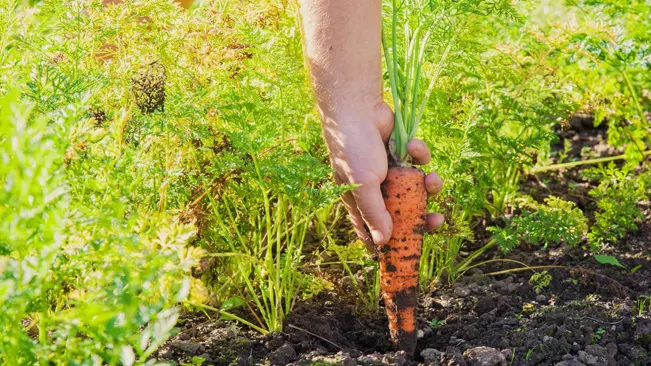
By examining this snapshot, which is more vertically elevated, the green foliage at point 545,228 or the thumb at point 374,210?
the thumb at point 374,210

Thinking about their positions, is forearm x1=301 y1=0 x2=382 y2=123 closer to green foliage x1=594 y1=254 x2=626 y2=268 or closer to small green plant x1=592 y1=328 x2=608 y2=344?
small green plant x1=592 y1=328 x2=608 y2=344

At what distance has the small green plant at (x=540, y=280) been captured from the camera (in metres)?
2.48

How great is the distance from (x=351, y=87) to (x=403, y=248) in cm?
51

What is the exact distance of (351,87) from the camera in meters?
2.03

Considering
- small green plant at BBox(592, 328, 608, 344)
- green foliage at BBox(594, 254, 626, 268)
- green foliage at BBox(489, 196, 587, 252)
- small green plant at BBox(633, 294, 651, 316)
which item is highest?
green foliage at BBox(489, 196, 587, 252)

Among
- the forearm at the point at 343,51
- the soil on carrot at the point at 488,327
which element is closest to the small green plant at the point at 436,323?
the soil on carrot at the point at 488,327

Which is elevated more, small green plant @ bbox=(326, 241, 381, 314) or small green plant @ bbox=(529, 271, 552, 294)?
small green plant @ bbox=(326, 241, 381, 314)

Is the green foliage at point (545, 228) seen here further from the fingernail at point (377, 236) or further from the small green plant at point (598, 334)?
the fingernail at point (377, 236)

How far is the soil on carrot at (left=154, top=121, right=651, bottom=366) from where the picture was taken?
198 cm

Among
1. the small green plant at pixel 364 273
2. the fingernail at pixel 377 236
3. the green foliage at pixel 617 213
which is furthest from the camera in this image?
the green foliage at pixel 617 213

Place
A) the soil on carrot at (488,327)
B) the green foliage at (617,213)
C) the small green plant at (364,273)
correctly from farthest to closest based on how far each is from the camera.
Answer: the green foliage at (617,213)
the small green plant at (364,273)
the soil on carrot at (488,327)

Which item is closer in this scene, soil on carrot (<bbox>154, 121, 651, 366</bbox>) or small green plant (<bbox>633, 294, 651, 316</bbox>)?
soil on carrot (<bbox>154, 121, 651, 366</bbox>)

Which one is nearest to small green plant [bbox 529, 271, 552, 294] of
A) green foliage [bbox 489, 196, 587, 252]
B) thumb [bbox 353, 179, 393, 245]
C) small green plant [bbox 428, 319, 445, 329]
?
green foliage [bbox 489, 196, 587, 252]

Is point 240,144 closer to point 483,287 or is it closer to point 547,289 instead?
point 483,287
